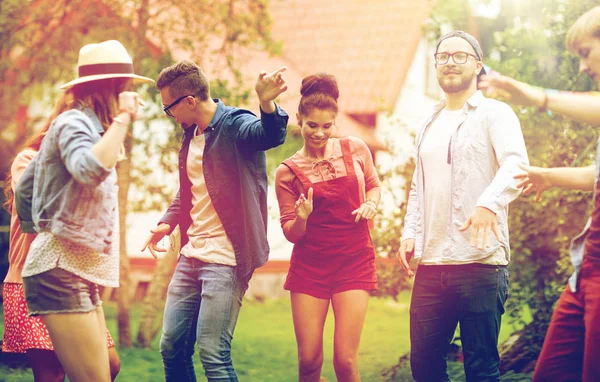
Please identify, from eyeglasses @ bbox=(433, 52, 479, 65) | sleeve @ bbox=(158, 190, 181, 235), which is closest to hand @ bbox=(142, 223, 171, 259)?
sleeve @ bbox=(158, 190, 181, 235)

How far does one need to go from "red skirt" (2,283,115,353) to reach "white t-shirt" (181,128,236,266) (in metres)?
0.73

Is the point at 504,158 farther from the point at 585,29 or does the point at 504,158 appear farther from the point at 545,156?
the point at 545,156

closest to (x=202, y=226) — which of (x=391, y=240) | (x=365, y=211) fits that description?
(x=365, y=211)

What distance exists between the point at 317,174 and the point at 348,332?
97cm

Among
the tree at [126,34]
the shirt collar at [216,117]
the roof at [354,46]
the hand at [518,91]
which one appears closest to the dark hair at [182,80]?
the shirt collar at [216,117]

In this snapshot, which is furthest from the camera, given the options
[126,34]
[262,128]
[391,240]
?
[126,34]

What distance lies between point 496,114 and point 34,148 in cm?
270

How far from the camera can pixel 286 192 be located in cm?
504

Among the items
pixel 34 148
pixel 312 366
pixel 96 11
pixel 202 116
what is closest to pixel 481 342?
pixel 312 366

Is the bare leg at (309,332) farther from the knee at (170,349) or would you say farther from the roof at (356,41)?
the roof at (356,41)

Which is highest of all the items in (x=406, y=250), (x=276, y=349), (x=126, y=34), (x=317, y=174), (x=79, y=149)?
(x=126, y=34)

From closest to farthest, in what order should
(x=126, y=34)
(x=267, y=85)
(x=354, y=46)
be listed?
(x=267, y=85) < (x=126, y=34) < (x=354, y=46)

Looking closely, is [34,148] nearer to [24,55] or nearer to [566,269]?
[566,269]

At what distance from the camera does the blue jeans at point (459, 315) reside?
446 cm
